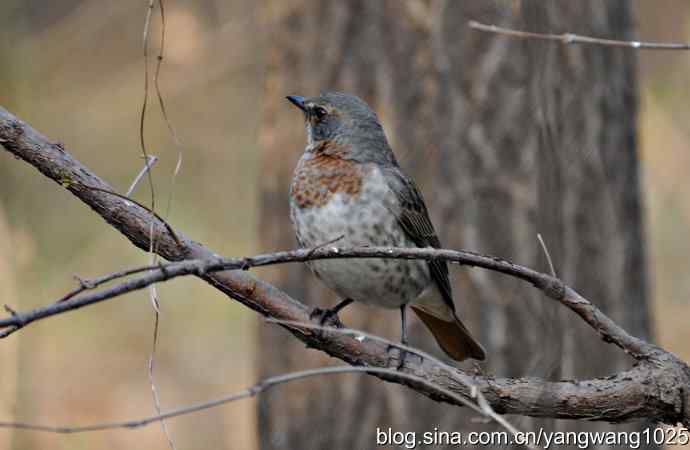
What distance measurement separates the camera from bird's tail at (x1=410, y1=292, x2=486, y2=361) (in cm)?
427

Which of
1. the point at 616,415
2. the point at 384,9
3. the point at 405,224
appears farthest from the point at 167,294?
the point at 616,415

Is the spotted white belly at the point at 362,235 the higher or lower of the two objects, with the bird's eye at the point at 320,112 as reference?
lower

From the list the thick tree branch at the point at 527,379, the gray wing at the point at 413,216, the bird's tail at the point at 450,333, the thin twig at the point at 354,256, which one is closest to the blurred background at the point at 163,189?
the bird's tail at the point at 450,333

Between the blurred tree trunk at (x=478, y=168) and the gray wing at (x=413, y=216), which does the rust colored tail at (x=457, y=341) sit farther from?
the blurred tree trunk at (x=478, y=168)

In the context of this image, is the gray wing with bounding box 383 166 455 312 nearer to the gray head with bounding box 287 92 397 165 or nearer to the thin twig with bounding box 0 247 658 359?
the gray head with bounding box 287 92 397 165

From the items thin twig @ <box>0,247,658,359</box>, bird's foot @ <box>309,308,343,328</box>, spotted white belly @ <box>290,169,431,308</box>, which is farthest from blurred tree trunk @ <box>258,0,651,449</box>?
thin twig @ <box>0,247,658,359</box>

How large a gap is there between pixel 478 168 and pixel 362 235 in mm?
1395

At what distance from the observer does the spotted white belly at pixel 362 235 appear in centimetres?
382

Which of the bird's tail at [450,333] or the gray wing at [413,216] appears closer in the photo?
the gray wing at [413,216]

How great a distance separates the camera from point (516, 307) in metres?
4.96

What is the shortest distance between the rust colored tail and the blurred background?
3364 mm

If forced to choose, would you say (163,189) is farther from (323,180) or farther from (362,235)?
(362,235)

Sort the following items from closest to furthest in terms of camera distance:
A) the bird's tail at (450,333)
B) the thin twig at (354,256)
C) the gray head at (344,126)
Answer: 1. the thin twig at (354,256)
2. the gray head at (344,126)
3. the bird's tail at (450,333)

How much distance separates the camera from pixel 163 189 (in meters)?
9.36
